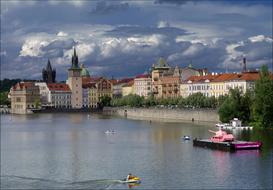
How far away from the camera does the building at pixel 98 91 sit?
17200 centimetres

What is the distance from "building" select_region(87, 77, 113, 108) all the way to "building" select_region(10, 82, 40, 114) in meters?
13.2

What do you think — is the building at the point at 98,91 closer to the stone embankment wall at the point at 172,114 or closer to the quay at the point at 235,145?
the stone embankment wall at the point at 172,114

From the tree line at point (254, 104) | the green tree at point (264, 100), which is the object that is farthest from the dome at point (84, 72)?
the green tree at point (264, 100)

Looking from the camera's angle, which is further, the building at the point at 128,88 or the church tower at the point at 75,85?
the church tower at the point at 75,85

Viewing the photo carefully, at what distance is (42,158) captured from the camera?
45844mm

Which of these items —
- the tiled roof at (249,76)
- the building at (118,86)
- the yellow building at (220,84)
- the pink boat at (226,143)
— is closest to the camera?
the pink boat at (226,143)

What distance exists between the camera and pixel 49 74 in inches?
7598

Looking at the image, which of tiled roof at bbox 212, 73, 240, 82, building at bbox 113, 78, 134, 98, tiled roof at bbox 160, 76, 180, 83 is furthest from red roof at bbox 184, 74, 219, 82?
building at bbox 113, 78, 134, 98

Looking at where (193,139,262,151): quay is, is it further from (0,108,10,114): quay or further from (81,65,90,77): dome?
(81,65,90,77): dome

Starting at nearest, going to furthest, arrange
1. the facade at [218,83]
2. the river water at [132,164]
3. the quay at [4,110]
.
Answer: the river water at [132,164] < the facade at [218,83] < the quay at [4,110]

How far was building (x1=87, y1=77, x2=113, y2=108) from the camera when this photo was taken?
172m

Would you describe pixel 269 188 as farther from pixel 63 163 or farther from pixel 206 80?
pixel 206 80

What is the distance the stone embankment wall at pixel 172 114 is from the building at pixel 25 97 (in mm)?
38564

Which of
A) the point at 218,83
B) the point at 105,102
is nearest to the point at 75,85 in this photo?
the point at 105,102
